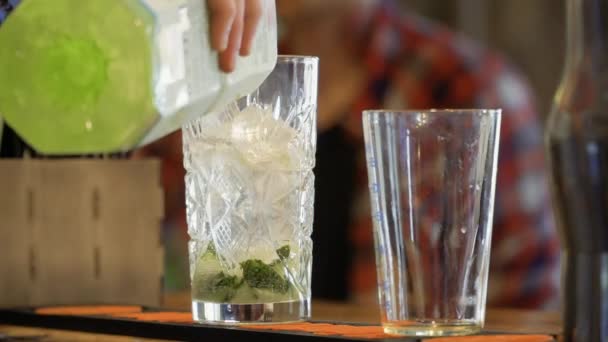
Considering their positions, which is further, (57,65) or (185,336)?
(185,336)

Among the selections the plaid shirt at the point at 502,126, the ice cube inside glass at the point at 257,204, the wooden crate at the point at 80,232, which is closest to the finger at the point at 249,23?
the ice cube inside glass at the point at 257,204

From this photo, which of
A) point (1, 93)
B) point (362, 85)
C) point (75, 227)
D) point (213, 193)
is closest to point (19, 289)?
point (75, 227)

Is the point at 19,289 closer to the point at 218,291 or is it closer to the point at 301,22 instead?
the point at 218,291

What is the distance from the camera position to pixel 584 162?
1.97 ft

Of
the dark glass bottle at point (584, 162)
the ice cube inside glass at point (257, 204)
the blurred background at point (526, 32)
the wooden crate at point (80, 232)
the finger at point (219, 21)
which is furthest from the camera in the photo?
the blurred background at point (526, 32)

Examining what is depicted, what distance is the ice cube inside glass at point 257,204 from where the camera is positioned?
2.74 feet

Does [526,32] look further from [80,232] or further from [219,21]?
[219,21]

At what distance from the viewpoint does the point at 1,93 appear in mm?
700

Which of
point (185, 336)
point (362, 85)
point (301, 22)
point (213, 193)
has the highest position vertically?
point (301, 22)

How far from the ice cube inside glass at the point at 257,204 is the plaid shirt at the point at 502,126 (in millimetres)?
1288

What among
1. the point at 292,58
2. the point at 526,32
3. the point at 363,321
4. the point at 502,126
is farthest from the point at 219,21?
the point at 526,32

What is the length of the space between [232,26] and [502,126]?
59.2 inches

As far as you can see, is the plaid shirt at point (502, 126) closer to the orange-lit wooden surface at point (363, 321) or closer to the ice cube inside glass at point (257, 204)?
the orange-lit wooden surface at point (363, 321)

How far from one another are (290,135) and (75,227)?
36 cm
